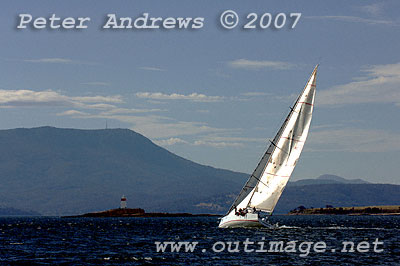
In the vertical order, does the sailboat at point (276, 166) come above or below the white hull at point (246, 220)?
above

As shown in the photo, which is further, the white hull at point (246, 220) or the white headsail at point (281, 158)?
the white hull at point (246, 220)

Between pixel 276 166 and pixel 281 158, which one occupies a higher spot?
pixel 281 158

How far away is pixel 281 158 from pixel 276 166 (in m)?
1.43

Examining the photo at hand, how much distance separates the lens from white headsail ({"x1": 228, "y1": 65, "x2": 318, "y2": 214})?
79.7 metres

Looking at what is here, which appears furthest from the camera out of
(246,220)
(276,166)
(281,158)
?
(246,220)

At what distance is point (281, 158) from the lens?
82.4 m

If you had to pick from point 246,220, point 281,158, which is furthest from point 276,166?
point 246,220

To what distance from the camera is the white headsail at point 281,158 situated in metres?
79.7

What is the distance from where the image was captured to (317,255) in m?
59.7

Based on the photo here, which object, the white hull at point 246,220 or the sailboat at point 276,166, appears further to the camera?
the white hull at point 246,220

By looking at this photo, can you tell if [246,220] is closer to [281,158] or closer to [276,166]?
[276,166]

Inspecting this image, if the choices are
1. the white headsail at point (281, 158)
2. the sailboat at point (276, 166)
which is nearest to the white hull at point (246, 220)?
the sailboat at point (276, 166)

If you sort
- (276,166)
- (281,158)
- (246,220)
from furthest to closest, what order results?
1. (246,220)
2. (276,166)
3. (281,158)

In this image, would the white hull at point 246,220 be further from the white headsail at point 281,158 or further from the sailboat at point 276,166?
the white headsail at point 281,158
